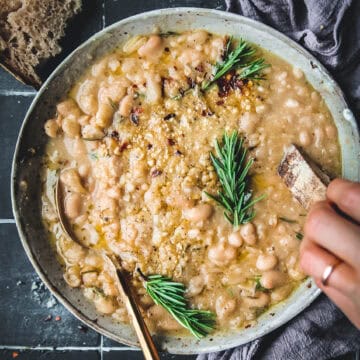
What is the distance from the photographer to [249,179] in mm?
2537

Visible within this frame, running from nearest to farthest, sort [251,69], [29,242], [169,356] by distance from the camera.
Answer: [251,69]
[29,242]
[169,356]

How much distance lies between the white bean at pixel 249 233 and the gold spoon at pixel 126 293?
2.05 ft

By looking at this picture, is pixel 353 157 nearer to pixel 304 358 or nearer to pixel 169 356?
pixel 304 358

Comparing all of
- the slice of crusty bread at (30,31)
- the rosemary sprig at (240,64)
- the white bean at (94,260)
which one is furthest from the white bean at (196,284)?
the slice of crusty bread at (30,31)

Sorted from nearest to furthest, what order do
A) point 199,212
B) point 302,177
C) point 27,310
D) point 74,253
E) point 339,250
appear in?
point 339,250, point 302,177, point 199,212, point 74,253, point 27,310

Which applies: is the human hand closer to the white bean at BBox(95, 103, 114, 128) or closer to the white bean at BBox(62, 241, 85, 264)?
the white bean at BBox(95, 103, 114, 128)

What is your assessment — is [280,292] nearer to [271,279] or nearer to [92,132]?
[271,279]

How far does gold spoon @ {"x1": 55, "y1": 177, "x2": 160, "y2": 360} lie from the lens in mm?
2480

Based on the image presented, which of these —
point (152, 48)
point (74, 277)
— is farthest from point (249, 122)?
point (74, 277)

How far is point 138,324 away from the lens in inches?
98.0

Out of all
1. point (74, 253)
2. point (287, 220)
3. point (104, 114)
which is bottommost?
point (74, 253)

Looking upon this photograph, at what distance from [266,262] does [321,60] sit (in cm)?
101

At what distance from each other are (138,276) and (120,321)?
300 millimetres

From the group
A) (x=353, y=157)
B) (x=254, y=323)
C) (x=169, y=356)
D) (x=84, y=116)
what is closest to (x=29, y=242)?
(x=84, y=116)
